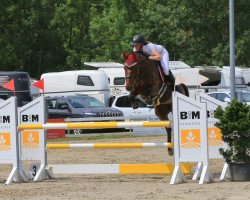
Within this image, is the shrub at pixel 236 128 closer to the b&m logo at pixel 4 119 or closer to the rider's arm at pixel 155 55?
the rider's arm at pixel 155 55

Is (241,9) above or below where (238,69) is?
above

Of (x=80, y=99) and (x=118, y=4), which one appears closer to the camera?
(x=80, y=99)

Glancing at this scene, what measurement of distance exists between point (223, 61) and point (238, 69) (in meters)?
3.49

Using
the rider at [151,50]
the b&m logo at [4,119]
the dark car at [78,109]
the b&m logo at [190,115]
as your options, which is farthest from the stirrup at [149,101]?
the dark car at [78,109]

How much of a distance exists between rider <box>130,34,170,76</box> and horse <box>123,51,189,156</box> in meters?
0.10

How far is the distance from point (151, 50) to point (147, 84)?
0.56 m

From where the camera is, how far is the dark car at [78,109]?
32.1 meters

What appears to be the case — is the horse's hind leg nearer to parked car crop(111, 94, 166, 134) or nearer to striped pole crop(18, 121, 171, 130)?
striped pole crop(18, 121, 171, 130)

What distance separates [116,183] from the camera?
42.8 feet

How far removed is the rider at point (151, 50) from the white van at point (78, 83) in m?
24.2

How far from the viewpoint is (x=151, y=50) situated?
44.9 feet

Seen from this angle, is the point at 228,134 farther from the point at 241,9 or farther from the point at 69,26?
the point at 69,26

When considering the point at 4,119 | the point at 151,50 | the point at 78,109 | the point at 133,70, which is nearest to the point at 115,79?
the point at 78,109

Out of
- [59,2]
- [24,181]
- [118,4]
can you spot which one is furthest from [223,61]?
[24,181]
